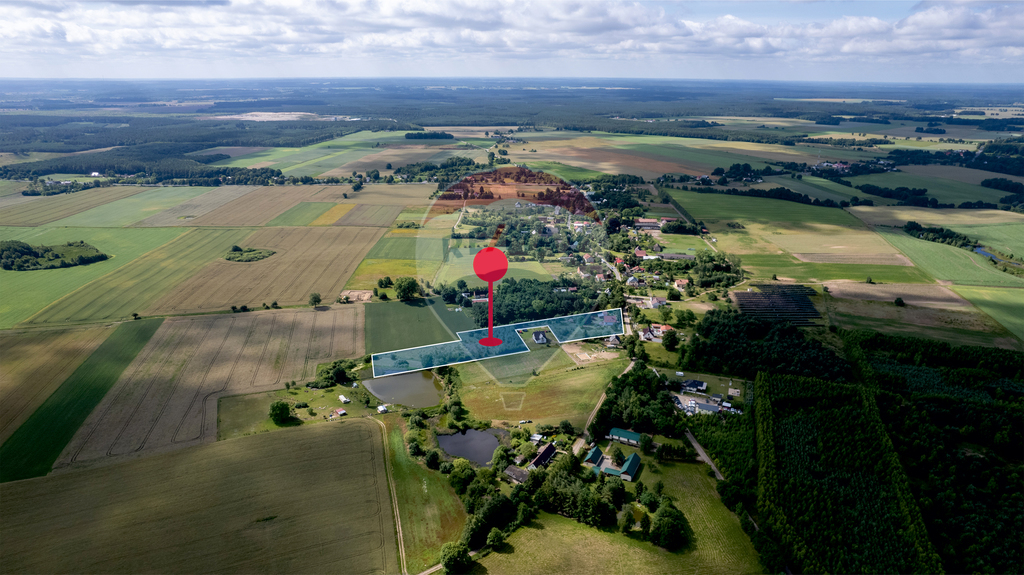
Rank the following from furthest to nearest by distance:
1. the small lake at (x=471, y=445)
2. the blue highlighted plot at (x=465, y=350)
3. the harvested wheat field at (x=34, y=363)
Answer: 1. the blue highlighted plot at (x=465, y=350)
2. the harvested wheat field at (x=34, y=363)
3. the small lake at (x=471, y=445)

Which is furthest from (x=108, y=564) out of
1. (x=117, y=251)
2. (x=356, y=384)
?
(x=117, y=251)

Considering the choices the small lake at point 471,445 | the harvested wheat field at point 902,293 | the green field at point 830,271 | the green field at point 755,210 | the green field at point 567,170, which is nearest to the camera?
the small lake at point 471,445

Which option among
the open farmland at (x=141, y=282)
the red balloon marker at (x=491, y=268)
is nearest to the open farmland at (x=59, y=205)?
the open farmland at (x=141, y=282)

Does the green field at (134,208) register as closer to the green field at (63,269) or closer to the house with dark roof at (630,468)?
the green field at (63,269)

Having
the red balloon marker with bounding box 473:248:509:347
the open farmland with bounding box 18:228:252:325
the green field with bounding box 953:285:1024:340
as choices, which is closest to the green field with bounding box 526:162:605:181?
the open farmland with bounding box 18:228:252:325

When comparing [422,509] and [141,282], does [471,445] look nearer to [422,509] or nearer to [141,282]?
[422,509]

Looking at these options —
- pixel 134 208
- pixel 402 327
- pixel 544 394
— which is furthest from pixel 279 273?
pixel 134 208

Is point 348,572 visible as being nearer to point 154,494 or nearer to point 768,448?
point 154,494
